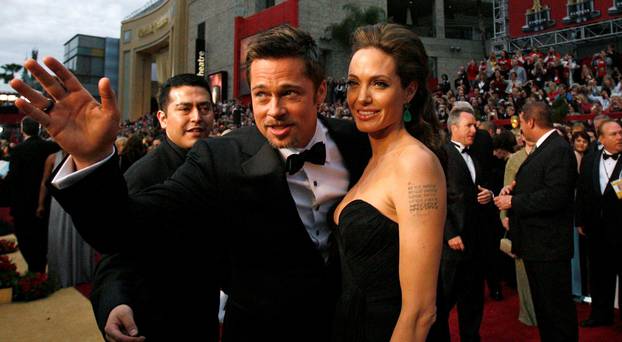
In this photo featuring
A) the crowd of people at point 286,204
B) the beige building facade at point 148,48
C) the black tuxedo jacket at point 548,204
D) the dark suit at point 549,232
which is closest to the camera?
the crowd of people at point 286,204

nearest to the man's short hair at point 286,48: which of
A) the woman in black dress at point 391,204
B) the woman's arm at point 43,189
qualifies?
the woman in black dress at point 391,204

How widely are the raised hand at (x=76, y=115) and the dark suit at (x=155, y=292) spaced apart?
477 mm

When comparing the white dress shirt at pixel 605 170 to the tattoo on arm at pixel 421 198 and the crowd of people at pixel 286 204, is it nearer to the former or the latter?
the crowd of people at pixel 286 204

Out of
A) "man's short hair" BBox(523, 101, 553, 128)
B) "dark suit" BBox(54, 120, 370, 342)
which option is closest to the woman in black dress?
"dark suit" BBox(54, 120, 370, 342)

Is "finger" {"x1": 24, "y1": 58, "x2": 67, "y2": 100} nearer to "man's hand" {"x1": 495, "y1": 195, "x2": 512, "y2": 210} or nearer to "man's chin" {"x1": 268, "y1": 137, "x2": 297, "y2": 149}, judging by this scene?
"man's chin" {"x1": 268, "y1": 137, "x2": 297, "y2": 149}

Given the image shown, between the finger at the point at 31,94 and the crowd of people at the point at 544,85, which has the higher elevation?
the crowd of people at the point at 544,85

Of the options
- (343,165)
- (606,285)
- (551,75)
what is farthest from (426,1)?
(343,165)

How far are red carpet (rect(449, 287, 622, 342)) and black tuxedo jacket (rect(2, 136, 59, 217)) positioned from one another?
4820 mm

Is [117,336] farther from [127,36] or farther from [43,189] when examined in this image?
[127,36]

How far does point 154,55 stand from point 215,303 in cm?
4347

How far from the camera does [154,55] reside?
137ft

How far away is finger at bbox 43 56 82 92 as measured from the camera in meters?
1.11

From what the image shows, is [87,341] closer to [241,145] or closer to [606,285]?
[241,145]

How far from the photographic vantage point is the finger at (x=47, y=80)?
43.7 inches
